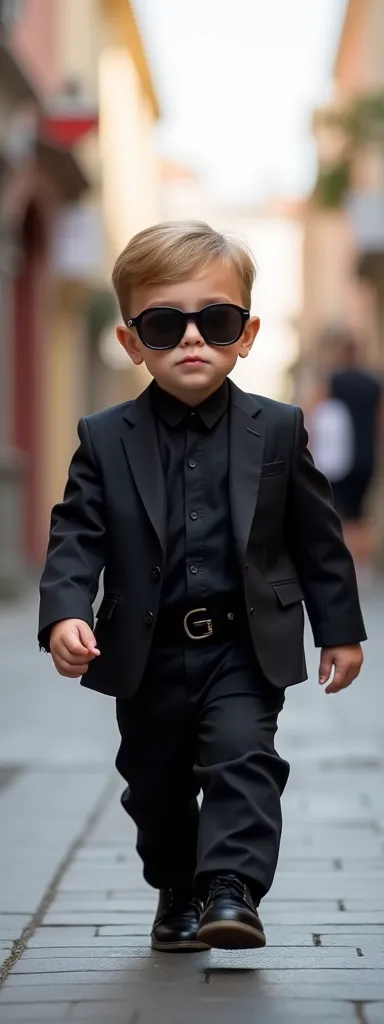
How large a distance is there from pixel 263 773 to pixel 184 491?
0.55 m

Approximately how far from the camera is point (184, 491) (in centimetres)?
346

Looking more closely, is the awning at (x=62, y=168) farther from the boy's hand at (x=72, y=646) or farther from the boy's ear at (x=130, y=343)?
the boy's hand at (x=72, y=646)

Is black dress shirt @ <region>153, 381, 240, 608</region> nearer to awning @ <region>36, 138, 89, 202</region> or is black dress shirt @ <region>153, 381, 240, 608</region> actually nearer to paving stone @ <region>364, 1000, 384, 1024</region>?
paving stone @ <region>364, 1000, 384, 1024</region>

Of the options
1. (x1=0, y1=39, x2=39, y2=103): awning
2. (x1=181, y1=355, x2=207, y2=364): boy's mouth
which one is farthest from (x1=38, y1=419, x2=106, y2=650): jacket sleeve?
(x1=0, y1=39, x2=39, y2=103): awning

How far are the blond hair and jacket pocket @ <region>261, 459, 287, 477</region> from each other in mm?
321

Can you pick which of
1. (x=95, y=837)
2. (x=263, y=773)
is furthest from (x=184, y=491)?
(x=95, y=837)

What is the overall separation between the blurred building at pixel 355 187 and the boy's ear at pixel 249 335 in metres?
14.9

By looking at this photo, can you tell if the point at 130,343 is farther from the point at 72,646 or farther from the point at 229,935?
the point at 229,935

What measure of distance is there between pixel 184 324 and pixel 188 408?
180mm

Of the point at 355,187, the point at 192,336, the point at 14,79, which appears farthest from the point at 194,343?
the point at 355,187

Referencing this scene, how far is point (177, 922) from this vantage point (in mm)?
3674

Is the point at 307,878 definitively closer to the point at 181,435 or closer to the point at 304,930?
the point at 304,930

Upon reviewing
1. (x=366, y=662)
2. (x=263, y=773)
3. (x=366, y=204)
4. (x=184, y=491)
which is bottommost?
(x=366, y=662)

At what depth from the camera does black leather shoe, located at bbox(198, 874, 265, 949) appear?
3191 millimetres
